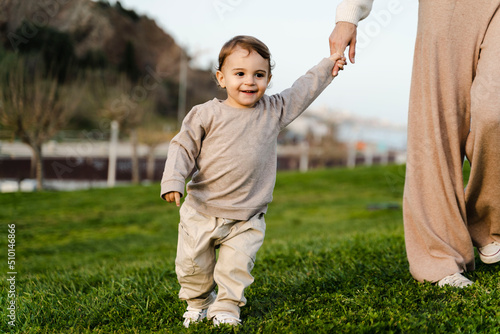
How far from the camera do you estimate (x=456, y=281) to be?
273 cm

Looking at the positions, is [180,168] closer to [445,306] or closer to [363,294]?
[363,294]

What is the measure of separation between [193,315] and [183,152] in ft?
2.72

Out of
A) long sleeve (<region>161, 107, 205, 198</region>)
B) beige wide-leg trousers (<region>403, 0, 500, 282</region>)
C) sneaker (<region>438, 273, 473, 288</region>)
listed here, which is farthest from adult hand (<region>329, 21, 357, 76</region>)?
sneaker (<region>438, 273, 473, 288</region>)

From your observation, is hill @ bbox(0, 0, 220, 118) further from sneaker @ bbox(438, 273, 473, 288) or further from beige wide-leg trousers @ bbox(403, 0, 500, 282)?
sneaker @ bbox(438, 273, 473, 288)

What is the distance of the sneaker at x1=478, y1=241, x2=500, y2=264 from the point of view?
9.60 feet

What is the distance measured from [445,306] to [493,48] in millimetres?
1279

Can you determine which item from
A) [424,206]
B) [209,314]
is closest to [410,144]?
[424,206]

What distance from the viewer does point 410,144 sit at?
2936 mm

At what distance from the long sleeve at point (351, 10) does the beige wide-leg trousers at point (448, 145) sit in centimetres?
32

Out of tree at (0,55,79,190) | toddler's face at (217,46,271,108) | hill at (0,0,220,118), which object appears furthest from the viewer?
hill at (0,0,220,118)

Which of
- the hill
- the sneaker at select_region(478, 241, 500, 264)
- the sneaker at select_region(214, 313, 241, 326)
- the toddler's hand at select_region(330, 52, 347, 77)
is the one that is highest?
the hill

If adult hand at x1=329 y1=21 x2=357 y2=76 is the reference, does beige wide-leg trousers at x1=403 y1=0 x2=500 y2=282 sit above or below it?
below

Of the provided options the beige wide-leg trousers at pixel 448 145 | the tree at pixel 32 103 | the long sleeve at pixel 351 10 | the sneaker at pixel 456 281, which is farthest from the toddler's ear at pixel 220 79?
the tree at pixel 32 103

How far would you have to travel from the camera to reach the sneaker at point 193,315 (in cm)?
264
